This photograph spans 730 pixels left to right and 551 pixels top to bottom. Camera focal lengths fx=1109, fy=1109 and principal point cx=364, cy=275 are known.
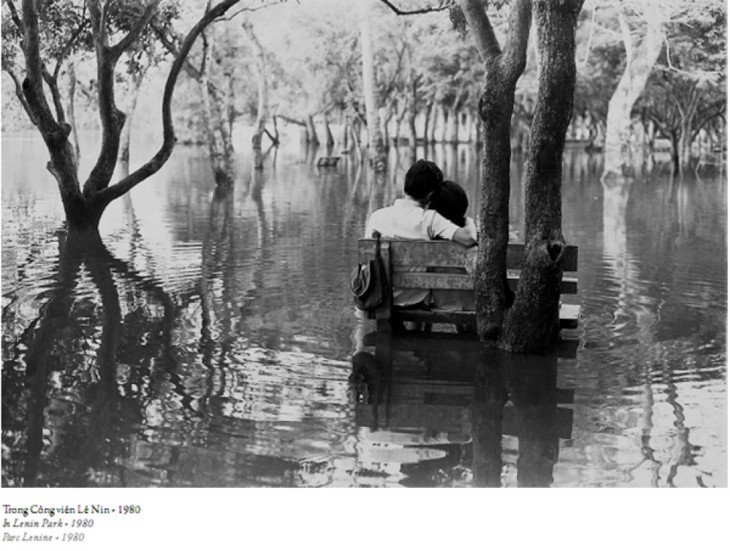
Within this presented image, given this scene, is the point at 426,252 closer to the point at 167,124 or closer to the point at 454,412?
the point at 454,412

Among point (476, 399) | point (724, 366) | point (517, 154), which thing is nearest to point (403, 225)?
point (476, 399)

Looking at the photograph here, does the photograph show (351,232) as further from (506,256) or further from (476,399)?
(476,399)

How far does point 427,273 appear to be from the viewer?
916 cm

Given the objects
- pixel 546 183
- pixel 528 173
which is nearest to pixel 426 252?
pixel 528 173

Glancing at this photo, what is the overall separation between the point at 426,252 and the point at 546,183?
126cm

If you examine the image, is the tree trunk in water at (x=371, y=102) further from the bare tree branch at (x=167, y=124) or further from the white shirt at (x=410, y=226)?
the white shirt at (x=410, y=226)

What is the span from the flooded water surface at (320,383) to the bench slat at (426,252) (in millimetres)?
676

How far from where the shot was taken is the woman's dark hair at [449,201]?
934cm

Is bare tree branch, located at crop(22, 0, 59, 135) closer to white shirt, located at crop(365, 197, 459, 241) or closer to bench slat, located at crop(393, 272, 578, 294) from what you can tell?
white shirt, located at crop(365, 197, 459, 241)

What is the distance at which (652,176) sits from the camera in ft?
122

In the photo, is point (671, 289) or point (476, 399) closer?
point (476, 399)

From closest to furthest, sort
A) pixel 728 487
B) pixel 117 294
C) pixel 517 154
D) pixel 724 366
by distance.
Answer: pixel 728 487
pixel 724 366
pixel 117 294
pixel 517 154

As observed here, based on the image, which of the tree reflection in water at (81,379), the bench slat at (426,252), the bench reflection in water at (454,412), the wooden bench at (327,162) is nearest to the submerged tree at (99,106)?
the tree reflection in water at (81,379)

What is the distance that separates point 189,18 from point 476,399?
28.8m
